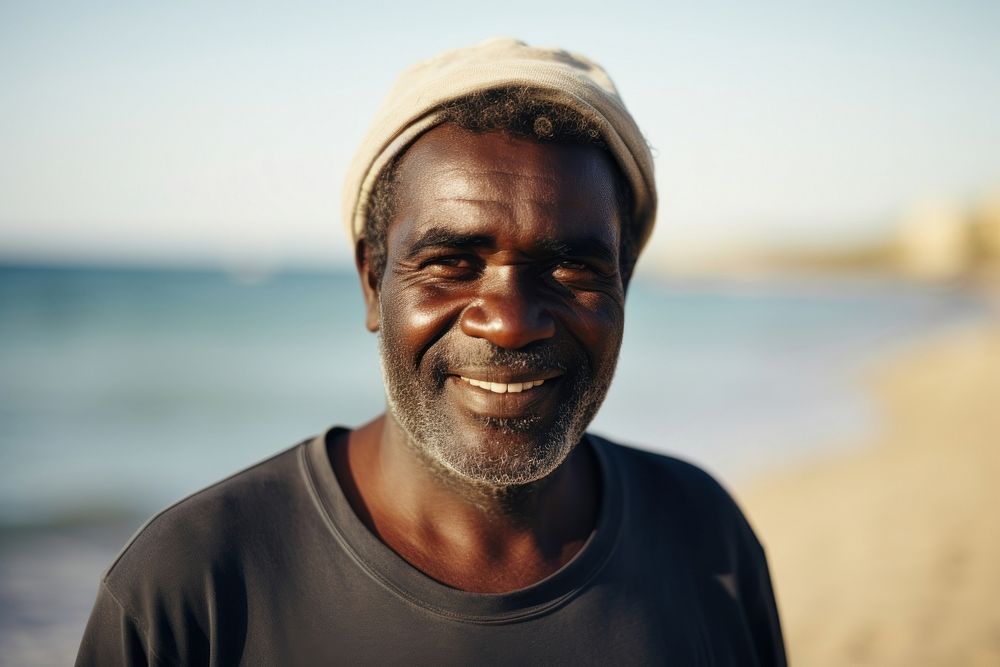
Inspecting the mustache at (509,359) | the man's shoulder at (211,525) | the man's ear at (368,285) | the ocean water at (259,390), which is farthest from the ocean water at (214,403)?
the mustache at (509,359)

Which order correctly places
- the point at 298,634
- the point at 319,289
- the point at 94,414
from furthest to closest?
the point at 319,289, the point at 94,414, the point at 298,634

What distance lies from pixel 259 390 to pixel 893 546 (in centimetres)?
1203

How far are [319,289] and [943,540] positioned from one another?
1948 inches

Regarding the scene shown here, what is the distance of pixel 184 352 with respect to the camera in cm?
2191

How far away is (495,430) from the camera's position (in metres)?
1.81

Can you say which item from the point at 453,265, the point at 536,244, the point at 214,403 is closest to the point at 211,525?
the point at 453,265

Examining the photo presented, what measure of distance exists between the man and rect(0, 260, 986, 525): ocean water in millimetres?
6764

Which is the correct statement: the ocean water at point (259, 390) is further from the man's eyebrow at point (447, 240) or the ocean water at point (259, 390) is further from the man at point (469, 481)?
the man's eyebrow at point (447, 240)

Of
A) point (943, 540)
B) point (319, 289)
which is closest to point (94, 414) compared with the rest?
point (943, 540)

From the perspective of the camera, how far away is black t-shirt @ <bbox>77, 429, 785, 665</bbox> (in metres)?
1.61

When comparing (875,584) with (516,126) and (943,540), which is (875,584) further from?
(516,126)

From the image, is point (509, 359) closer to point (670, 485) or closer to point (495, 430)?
point (495, 430)

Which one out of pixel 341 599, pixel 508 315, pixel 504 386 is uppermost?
pixel 508 315

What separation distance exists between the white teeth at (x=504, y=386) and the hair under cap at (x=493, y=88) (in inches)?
23.9
